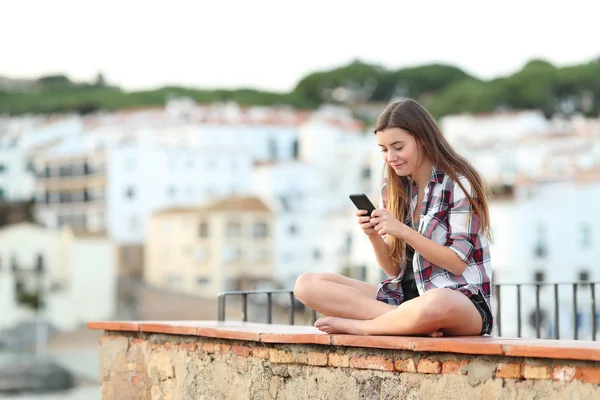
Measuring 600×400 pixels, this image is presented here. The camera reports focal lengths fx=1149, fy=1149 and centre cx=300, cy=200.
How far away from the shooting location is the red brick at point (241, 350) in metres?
5.89

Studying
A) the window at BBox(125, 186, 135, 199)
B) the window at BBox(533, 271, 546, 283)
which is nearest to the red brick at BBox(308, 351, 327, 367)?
the window at BBox(533, 271, 546, 283)

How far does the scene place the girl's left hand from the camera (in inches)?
199

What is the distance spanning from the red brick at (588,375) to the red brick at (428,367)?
2.31 ft

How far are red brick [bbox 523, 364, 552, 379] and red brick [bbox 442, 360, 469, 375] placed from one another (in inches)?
11.7

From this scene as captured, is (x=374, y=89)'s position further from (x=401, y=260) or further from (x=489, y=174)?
(x=401, y=260)

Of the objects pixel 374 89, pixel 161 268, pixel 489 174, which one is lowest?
pixel 161 268

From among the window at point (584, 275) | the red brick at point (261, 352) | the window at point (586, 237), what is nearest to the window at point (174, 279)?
the window at point (584, 275)

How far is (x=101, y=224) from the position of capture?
232 feet

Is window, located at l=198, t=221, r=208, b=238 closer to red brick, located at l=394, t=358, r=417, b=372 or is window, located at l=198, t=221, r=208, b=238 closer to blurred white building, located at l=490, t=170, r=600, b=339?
blurred white building, located at l=490, t=170, r=600, b=339

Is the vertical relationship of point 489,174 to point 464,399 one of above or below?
above

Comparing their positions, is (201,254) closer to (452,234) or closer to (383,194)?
(383,194)

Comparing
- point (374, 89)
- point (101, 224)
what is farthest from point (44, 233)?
point (374, 89)

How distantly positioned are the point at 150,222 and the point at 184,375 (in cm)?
6272

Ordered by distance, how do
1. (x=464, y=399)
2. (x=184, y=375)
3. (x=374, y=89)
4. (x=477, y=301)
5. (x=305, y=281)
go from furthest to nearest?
(x=374, y=89)
(x=184, y=375)
(x=305, y=281)
(x=477, y=301)
(x=464, y=399)
